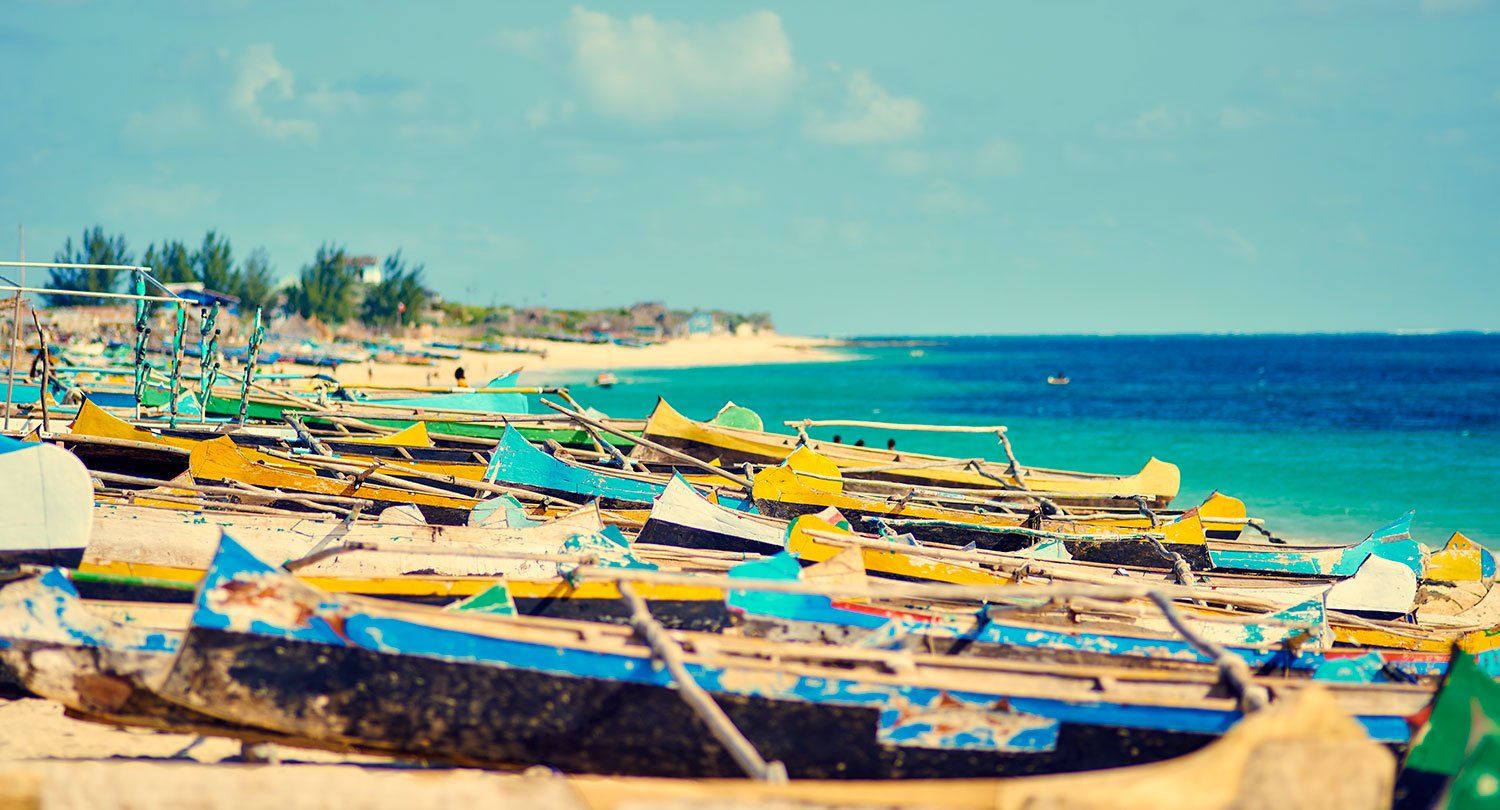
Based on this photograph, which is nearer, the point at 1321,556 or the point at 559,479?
the point at 1321,556

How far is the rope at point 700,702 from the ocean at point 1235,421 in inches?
611

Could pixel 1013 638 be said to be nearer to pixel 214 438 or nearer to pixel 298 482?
pixel 298 482

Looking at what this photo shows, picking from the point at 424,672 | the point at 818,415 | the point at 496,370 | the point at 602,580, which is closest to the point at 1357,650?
the point at 602,580

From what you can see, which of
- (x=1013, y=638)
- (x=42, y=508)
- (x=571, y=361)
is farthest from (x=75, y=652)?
(x=571, y=361)

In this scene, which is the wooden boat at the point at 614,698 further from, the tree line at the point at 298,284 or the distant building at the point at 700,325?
the distant building at the point at 700,325

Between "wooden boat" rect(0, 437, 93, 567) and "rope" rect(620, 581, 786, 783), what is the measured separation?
329 cm

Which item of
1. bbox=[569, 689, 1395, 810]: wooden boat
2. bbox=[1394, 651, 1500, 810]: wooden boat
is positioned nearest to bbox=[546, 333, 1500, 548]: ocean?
bbox=[1394, 651, 1500, 810]: wooden boat

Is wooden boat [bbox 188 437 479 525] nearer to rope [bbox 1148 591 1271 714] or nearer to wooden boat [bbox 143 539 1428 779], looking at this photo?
wooden boat [bbox 143 539 1428 779]

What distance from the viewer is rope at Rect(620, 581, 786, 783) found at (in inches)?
163

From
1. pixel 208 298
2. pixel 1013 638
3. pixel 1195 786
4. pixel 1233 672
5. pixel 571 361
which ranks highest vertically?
pixel 208 298

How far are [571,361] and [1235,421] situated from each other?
40448 mm

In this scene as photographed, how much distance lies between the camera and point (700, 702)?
4.51 metres

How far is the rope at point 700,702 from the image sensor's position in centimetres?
414

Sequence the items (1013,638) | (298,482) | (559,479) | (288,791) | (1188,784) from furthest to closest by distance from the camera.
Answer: (559,479) → (298,482) → (1013,638) → (288,791) → (1188,784)
